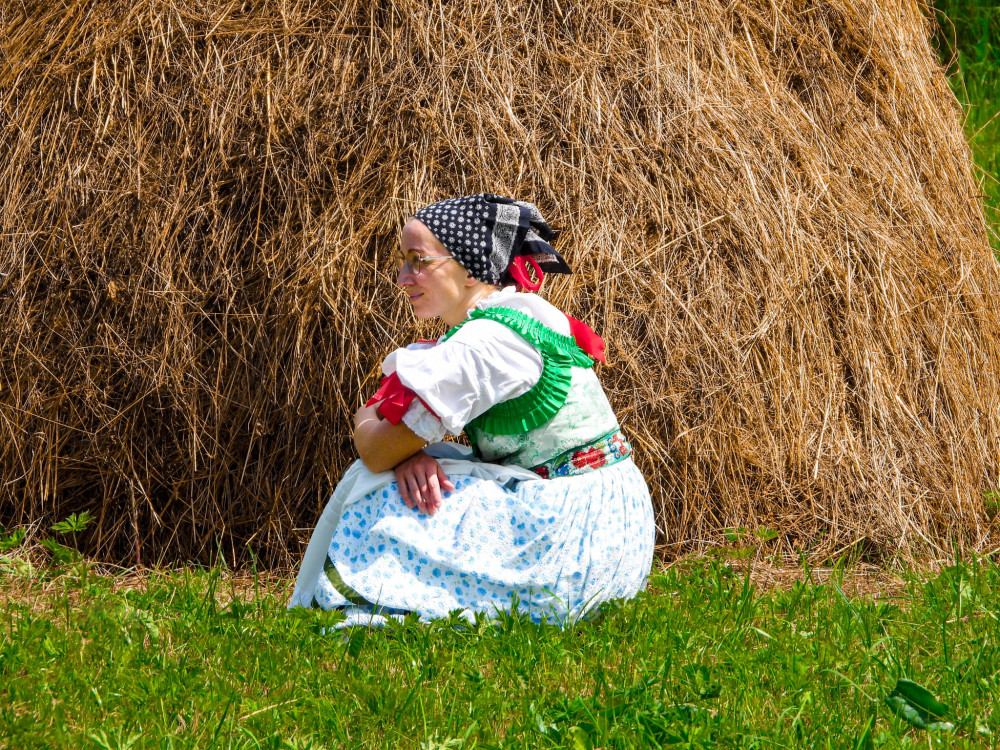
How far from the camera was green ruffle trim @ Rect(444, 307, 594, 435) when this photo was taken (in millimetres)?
2822

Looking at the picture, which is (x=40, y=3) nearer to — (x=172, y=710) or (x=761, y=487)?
(x=172, y=710)

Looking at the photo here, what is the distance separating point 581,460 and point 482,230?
764 mm

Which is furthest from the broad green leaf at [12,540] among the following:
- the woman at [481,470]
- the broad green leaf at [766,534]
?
the broad green leaf at [766,534]

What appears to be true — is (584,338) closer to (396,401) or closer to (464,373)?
(464,373)

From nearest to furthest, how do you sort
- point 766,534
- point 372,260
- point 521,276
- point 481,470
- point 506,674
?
point 506,674 → point 481,470 → point 521,276 → point 766,534 → point 372,260

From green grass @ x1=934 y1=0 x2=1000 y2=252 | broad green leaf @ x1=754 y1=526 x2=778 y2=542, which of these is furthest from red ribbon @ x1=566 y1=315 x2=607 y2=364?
green grass @ x1=934 y1=0 x2=1000 y2=252

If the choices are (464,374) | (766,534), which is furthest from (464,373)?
(766,534)

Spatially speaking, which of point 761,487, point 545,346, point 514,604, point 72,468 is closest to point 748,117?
point 761,487

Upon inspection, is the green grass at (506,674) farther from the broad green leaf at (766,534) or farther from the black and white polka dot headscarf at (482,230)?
the black and white polka dot headscarf at (482,230)

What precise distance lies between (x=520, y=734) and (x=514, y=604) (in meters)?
0.60

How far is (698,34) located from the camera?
4.20 meters

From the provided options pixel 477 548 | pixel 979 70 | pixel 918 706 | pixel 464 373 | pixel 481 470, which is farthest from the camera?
pixel 979 70

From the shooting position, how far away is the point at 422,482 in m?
2.79

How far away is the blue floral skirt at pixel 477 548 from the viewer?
275cm
